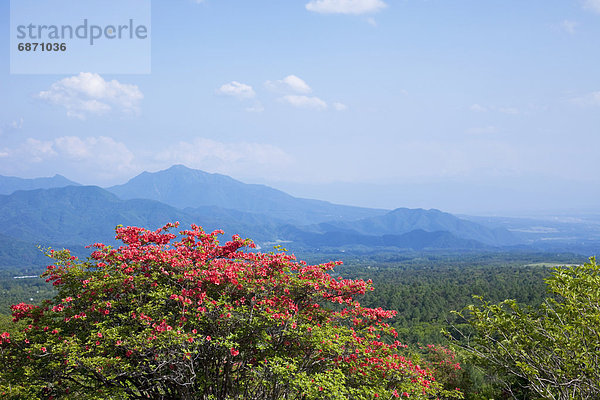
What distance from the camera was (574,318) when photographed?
582cm

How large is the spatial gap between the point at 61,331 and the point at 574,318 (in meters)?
8.99

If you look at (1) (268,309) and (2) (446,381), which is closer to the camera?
(1) (268,309)

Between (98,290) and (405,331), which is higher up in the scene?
(98,290)

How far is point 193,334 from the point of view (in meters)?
6.86

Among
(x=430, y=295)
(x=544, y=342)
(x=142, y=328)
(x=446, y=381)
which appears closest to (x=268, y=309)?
(x=142, y=328)

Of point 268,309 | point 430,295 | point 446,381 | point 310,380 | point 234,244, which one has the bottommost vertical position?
point 430,295

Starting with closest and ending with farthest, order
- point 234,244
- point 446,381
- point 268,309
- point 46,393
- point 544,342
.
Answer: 1. point 544,342
2. point 268,309
3. point 46,393
4. point 234,244
5. point 446,381

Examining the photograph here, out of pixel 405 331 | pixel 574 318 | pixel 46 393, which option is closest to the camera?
pixel 574 318

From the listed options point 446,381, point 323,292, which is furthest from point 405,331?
point 323,292

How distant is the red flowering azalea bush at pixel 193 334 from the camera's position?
271 inches

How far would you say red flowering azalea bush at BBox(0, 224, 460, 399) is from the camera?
6.89 m

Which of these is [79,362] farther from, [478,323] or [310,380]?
[478,323]

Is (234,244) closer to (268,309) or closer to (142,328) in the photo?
(268,309)

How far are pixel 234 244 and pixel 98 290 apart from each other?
9.08ft
